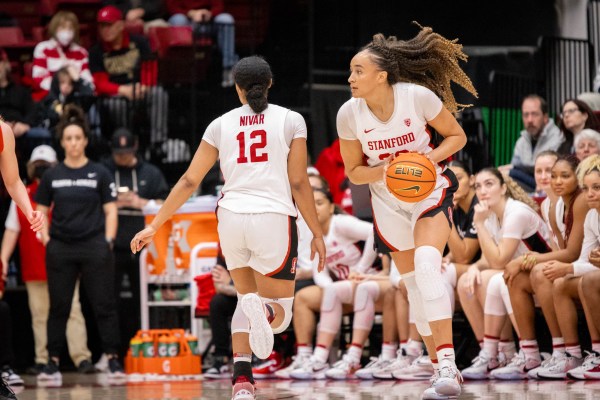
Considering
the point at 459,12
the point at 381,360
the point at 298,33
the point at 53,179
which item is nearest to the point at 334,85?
the point at 298,33

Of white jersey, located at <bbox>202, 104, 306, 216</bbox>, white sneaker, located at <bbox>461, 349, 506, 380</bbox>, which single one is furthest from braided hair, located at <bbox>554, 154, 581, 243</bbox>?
white jersey, located at <bbox>202, 104, 306, 216</bbox>

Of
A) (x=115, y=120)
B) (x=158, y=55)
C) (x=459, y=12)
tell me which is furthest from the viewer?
(x=459, y=12)

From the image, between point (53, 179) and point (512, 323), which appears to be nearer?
point (512, 323)

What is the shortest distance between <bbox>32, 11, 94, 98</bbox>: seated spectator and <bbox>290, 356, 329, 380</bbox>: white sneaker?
5.44m

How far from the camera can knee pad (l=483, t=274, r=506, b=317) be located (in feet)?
26.9

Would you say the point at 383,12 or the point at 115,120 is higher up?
the point at 383,12

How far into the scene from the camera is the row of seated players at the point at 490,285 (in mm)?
7805

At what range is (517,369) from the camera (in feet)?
26.0

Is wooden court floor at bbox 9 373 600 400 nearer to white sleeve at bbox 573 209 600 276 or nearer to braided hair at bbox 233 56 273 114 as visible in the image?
white sleeve at bbox 573 209 600 276

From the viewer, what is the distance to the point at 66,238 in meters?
9.80

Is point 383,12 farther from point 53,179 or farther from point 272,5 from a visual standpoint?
point 53,179

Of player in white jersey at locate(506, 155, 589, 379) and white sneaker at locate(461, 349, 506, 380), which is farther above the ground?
player in white jersey at locate(506, 155, 589, 379)

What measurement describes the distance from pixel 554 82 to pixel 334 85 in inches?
99.1

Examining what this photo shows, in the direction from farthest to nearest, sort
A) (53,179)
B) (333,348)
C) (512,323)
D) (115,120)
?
1. (115,120)
2. (53,179)
3. (333,348)
4. (512,323)
